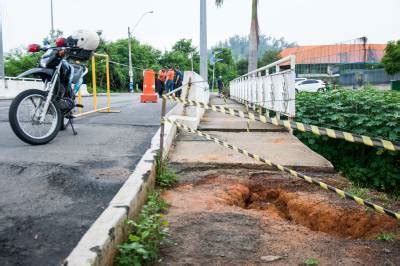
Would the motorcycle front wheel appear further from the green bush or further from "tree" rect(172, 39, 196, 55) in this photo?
"tree" rect(172, 39, 196, 55)

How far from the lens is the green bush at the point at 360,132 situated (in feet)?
24.1

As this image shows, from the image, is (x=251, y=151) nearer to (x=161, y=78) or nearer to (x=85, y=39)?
(x=85, y=39)

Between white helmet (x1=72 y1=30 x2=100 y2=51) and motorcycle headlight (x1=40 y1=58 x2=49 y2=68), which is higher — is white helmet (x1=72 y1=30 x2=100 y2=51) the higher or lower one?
the higher one

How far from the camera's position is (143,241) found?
2.91 meters

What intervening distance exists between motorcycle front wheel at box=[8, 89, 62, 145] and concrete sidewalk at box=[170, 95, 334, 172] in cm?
161

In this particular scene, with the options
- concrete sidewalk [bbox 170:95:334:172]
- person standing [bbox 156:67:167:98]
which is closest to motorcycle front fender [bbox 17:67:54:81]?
concrete sidewalk [bbox 170:95:334:172]

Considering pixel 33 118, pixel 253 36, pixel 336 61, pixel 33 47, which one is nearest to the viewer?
pixel 33 118

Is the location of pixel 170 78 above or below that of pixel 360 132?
Answer: above

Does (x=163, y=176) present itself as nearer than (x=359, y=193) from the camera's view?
No

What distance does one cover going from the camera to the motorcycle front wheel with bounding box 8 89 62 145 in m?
5.25

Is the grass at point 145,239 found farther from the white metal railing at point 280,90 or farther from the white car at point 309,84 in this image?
the white car at point 309,84

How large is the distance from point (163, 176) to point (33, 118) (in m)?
1.96

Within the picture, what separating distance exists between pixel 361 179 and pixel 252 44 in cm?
1536

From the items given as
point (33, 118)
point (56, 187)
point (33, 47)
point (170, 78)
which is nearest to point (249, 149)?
point (33, 118)
